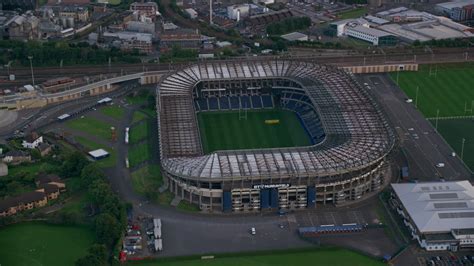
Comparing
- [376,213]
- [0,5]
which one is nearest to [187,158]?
[376,213]

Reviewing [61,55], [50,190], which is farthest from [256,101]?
[50,190]

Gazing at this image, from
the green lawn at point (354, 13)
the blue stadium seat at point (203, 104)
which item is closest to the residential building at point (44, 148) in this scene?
the blue stadium seat at point (203, 104)

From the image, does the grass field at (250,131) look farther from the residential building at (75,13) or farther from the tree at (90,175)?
the residential building at (75,13)

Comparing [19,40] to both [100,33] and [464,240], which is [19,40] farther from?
[464,240]

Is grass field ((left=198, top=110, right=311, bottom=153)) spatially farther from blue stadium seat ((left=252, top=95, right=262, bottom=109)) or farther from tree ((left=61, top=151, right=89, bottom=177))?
tree ((left=61, top=151, right=89, bottom=177))

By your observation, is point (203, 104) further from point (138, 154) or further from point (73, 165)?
point (73, 165)

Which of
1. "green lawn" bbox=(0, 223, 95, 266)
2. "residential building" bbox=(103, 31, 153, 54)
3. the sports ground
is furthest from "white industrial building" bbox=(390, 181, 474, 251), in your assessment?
"residential building" bbox=(103, 31, 153, 54)
